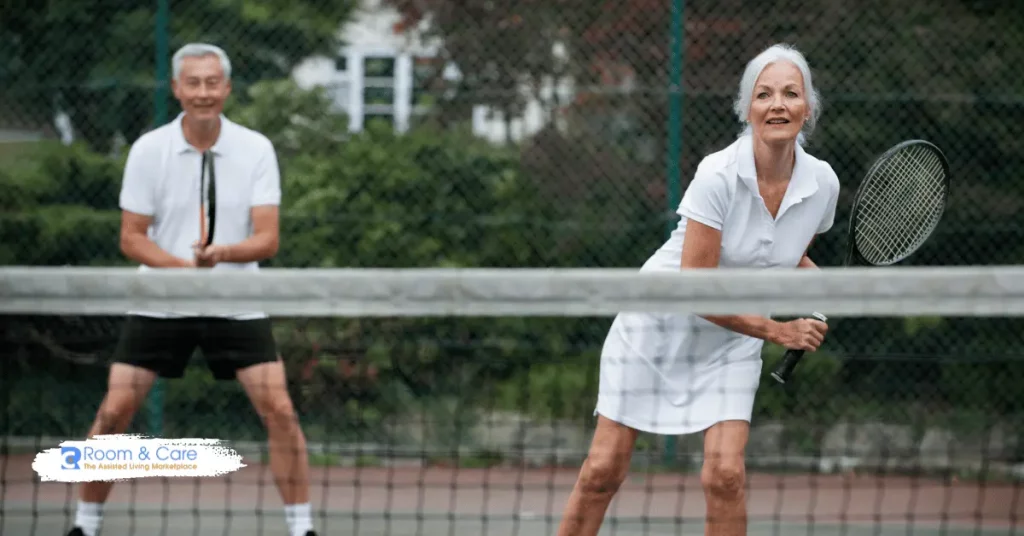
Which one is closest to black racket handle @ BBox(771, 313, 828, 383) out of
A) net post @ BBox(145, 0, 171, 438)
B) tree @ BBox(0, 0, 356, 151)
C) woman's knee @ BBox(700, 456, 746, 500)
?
woman's knee @ BBox(700, 456, 746, 500)

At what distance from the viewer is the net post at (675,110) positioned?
661 cm

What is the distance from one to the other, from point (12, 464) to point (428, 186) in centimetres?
203

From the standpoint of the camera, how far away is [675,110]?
6641 millimetres

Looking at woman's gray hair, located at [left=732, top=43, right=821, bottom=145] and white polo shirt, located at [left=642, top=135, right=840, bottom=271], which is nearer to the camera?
white polo shirt, located at [left=642, top=135, right=840, bottom=271]

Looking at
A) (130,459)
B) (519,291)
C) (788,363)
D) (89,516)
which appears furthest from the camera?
(89,516)

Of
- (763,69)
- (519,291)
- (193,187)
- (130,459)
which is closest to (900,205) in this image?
(763,69)

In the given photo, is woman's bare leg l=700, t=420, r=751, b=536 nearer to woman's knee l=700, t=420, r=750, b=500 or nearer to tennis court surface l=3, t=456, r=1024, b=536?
woman's knee l=700, t=420, r=750, b=500

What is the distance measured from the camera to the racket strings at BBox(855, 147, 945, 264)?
4367 millimetres

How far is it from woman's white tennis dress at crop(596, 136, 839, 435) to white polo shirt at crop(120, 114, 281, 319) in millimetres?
1377

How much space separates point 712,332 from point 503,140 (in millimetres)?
2772

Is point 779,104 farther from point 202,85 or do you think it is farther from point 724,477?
point 202,85

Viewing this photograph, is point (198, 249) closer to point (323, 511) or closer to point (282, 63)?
point (323, 511)

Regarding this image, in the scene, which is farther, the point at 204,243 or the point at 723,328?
the point at 204,243

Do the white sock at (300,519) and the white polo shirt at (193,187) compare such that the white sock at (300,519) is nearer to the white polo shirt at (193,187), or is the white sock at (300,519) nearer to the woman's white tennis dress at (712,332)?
the white polo shirt at (193,187)
